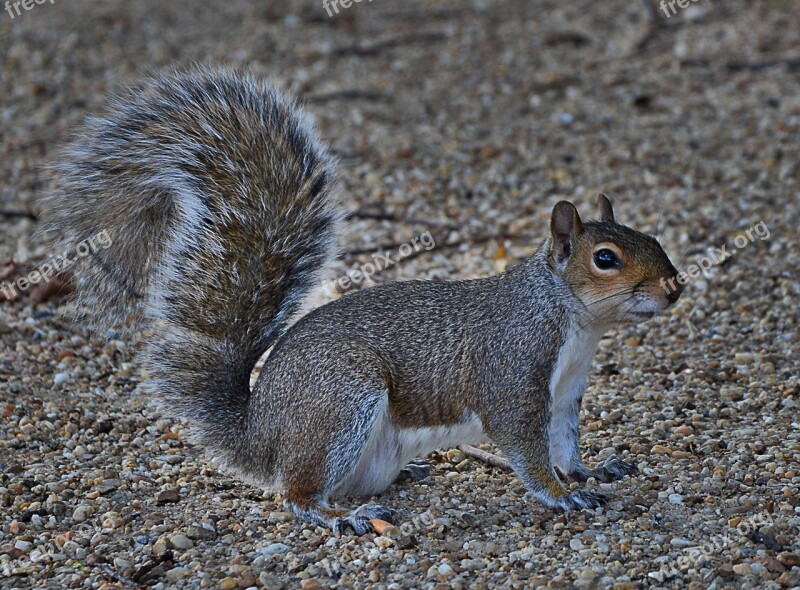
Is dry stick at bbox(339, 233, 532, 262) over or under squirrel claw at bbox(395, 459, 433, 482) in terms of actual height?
over

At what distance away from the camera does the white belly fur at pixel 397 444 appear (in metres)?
3.73

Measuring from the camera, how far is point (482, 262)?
19.7ft

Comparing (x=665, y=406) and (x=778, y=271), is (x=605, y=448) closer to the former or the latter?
(x=665, y=406)

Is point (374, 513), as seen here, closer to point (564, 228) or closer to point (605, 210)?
point (564, 228)

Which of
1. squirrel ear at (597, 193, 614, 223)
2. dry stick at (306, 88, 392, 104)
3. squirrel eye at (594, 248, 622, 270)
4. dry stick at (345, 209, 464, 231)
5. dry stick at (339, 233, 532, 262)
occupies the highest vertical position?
dry stick at (306, 88, 392, 104)

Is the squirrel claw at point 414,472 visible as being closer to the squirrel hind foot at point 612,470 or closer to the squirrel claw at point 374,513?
the squirrel claw at point 374,513

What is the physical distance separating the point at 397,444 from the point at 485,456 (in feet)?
1.82

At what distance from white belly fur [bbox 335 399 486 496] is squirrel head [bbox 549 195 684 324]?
60 cm

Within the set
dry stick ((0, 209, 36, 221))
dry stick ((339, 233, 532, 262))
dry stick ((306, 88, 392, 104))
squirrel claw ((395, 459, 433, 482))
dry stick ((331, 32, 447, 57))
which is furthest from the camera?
dry stick ((331, 32, 447, 57))

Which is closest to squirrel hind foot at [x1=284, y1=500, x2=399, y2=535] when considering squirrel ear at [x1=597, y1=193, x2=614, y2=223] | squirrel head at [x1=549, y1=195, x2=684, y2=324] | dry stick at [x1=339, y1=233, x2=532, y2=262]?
squirrel head at [x1=549, y1=195, x2=684, y2=324]

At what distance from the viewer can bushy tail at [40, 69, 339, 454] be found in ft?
12.6

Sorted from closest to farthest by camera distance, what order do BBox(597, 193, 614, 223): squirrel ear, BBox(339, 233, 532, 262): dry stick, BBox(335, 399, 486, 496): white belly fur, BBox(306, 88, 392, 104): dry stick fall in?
BBox(335, 399, 486, 496): white belly fur → BBox(597, 193, 614, 223): squirrel ear → BBox(339, 233, 532, 262): dry stick → BBox(306, 88, 392, 104): dry stick

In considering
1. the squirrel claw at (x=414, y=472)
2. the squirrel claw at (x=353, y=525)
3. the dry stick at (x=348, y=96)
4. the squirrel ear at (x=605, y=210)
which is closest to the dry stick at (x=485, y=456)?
the squirrel claw at (x=414, y=472)

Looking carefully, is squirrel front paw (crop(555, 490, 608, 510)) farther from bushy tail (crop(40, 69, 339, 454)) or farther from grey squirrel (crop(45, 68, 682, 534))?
bushy tail (crop(40, 69, 339, 454))
